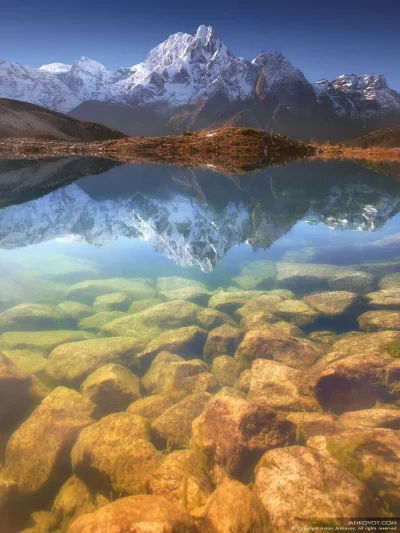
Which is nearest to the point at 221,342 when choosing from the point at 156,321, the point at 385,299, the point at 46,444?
the point at 156,321

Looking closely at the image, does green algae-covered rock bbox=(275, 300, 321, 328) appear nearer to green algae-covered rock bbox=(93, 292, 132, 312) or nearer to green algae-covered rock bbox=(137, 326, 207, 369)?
green algae-covered rock bbox=(137, 326, 207, 369)

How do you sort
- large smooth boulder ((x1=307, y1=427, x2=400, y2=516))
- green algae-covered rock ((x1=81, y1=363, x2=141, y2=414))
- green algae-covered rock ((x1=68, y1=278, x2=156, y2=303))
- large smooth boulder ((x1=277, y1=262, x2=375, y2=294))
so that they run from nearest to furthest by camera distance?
1. large smooth boulder ((x1=307, y1=427, x2=400, y2=516))
2. green algae-covered rock ((x1=81, y1=363, x2=141, y2=414))
3. large smooth boulder ((x1=277, y1=262, x2=375, y2=294))
4. green algae-covered rock ((x1=68, y1=278, x2=156, y2=303))

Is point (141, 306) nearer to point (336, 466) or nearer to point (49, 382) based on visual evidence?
point (49, 382)

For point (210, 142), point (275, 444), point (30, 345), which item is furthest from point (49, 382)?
point (210, 142)

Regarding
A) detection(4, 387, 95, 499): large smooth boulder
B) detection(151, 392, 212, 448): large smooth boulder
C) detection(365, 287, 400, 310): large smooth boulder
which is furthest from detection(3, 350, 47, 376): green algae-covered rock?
detection(365, 287, 400, 310): large smooth boulder

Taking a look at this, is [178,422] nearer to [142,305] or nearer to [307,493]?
[307,493]

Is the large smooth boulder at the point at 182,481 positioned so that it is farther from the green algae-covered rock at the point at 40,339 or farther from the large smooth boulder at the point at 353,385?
the green algae-covered rock at the point at 40,339

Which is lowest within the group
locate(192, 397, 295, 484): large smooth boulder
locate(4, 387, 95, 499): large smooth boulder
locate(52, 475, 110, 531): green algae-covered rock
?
locate(52, 475, 110, 531): green algae-covered rock
